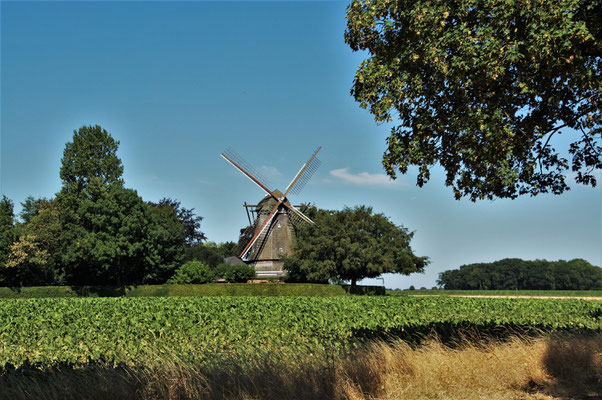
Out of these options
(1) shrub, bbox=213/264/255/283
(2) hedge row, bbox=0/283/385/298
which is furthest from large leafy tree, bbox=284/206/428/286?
(1) shrub, bbox=213/264/255/283

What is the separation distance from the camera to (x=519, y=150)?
1291 cm

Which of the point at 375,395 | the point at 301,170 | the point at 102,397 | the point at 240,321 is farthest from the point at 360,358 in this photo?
the point at 301,170

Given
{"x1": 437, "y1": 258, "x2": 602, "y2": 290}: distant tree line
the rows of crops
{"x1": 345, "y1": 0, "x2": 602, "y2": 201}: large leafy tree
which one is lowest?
the rows of crops

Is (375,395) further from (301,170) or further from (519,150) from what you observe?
(301,170)

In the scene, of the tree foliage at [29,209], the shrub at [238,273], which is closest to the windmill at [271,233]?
the shrub at [238,273]

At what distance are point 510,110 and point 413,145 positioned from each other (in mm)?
2482

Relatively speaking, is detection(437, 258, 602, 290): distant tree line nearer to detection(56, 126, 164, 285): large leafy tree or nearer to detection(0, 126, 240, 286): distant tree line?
detection(0, 126, 240, 286): distant tree line

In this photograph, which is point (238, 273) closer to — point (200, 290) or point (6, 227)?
point (200, 290)

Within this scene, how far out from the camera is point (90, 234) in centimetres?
5138

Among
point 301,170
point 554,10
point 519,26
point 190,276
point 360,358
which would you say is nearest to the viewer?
point 360,358

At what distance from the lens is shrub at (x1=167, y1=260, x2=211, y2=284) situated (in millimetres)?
54781

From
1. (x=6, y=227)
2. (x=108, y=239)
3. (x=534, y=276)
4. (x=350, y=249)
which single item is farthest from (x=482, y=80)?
(x=534, y=276)

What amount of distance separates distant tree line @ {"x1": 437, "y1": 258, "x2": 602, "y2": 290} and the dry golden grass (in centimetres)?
12348

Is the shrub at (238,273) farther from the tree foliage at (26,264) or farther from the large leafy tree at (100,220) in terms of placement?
the tree foliage at (26,264)
